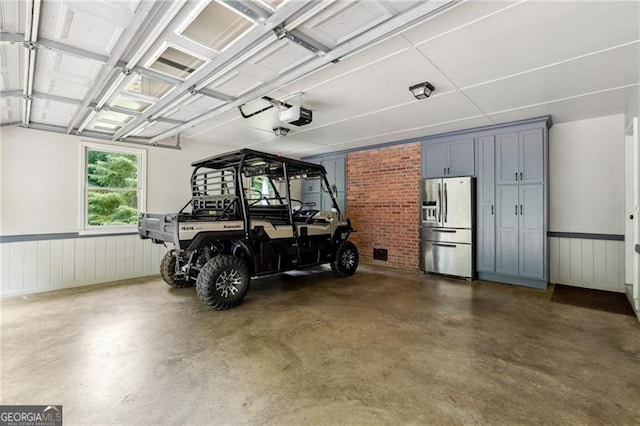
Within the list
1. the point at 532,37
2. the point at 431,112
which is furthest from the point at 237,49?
the point at 431,112

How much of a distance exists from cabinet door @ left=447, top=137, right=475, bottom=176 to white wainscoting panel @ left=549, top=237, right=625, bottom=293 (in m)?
1.85

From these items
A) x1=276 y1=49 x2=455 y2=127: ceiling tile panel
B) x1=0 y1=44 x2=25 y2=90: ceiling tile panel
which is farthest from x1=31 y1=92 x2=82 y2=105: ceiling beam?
x1=276 y1=49 x2=455 y2=127: ceiling tile panel

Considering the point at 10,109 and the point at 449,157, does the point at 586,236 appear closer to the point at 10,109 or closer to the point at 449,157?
the point at 449,157

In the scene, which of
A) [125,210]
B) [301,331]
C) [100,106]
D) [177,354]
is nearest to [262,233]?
→ [301,331]

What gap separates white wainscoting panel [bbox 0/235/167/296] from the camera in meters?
4.16

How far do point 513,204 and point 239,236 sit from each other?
4.54 metres

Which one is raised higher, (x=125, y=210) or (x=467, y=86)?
(x=467, y=86)

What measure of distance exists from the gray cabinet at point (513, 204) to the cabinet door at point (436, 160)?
61 cm

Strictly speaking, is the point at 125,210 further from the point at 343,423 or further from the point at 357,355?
the point at 343,423

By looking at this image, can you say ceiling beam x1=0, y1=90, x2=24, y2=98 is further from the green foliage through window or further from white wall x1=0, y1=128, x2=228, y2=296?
the green foliage through window

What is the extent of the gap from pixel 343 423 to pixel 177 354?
5.23ft

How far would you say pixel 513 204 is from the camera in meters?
4.84

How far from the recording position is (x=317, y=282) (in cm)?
503

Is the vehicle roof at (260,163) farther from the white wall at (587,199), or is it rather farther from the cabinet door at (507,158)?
the white wall at (587,199)
